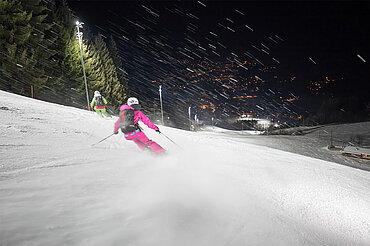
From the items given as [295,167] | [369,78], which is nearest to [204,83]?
[369,78]

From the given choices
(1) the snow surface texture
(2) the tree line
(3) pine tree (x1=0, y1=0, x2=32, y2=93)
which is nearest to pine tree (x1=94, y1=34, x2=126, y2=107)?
(2) the tree line

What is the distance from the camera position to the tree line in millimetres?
19250

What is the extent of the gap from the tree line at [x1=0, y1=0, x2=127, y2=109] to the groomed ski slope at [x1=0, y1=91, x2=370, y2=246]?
58.5 ft

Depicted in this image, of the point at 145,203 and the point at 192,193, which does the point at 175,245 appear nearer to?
the point at 145,203

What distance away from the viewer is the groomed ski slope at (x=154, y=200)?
2.42 meters

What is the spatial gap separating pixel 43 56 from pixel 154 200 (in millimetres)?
27047

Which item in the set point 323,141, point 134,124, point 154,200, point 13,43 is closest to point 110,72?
point 13,43

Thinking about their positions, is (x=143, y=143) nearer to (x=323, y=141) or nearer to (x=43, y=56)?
(x=43, y=56)

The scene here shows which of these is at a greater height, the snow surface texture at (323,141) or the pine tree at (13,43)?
the pine tree at (13,43)

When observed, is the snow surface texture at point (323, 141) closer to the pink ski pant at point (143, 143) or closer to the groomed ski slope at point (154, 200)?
the groomed ski slope at point (154, 200)

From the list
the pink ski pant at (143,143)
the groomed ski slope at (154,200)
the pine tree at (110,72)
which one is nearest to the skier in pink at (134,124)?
the pink ski pant at (143,143)

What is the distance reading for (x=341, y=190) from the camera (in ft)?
18.2

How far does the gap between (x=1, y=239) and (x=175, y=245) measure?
1.75m

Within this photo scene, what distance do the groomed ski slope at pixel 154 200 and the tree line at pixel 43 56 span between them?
17818 millimetres
